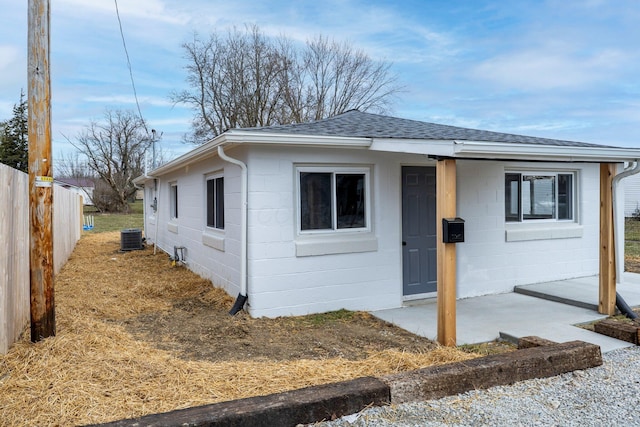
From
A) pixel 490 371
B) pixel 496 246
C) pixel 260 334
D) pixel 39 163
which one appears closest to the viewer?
pixel 490 371

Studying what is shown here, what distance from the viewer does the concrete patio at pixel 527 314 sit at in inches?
209

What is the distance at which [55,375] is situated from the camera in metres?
3.66

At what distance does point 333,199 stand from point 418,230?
1.58m

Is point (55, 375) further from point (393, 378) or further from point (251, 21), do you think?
point (251, 21)

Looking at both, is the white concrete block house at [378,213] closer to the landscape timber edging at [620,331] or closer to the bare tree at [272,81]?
the landscape timber edging at [620,331]

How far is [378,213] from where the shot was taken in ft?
22.1

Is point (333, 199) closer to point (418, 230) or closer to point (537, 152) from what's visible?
point (418, 230)

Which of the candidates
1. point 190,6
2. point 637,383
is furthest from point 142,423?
point 190,6

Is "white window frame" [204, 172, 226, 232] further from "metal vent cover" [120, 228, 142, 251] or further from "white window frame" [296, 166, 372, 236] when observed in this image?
"metal vent cover" [120, 228, 142, 251]

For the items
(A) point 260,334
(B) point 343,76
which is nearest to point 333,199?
(A) point 260,334

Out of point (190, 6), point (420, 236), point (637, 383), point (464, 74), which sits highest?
point (464, 74)

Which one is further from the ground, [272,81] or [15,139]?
[272,81]

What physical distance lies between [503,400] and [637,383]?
1375 millimetres

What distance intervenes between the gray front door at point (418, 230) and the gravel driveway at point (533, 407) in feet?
11.1
